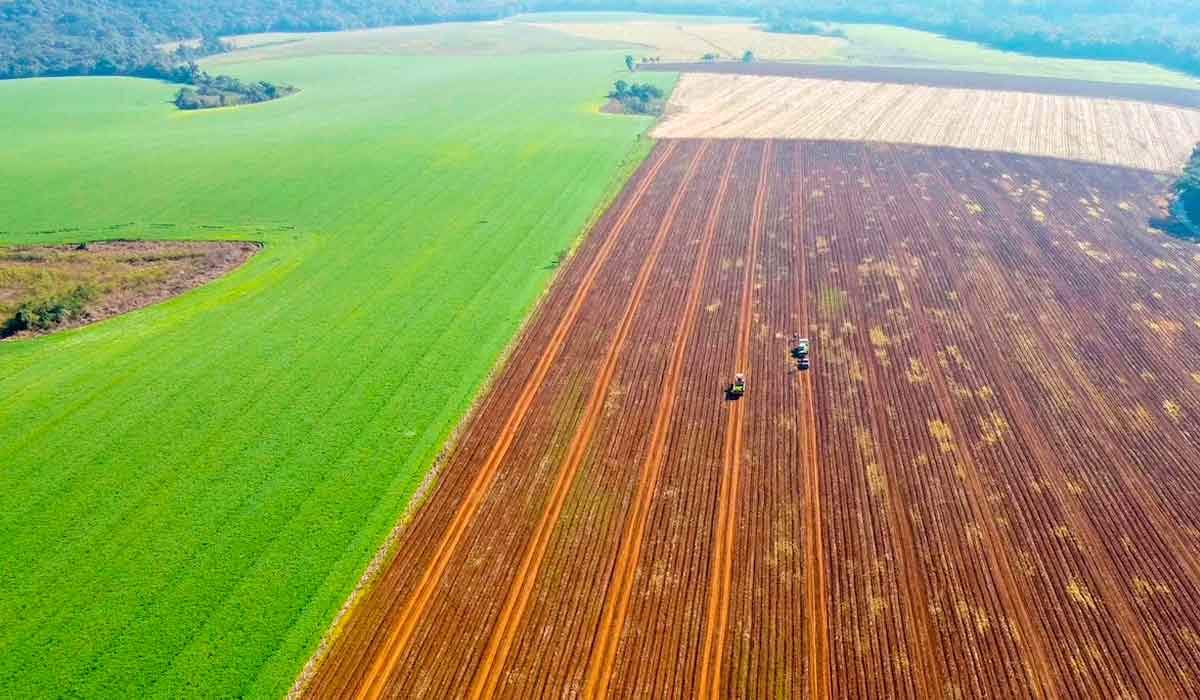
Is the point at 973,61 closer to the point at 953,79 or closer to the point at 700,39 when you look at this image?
the point at 953,79

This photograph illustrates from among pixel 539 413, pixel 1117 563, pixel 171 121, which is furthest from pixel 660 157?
pixel 171 121

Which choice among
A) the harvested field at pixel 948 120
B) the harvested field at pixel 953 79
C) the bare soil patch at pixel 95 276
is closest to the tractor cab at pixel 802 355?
the bare soil patch at pixel 95 276

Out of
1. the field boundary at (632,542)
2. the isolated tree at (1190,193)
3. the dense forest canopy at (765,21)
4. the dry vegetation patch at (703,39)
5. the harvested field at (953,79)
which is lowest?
the field boundary at (632,542)

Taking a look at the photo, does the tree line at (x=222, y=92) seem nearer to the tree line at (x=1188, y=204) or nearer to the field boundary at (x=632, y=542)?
the field boundary at (x=632, y=542)

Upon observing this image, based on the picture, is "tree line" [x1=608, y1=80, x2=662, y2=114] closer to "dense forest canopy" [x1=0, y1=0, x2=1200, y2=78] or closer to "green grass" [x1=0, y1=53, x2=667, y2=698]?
"green grass" [x1=0, y1=53, x2=667, y2=698]

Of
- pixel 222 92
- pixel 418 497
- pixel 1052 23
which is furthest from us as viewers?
pixel 1052 23

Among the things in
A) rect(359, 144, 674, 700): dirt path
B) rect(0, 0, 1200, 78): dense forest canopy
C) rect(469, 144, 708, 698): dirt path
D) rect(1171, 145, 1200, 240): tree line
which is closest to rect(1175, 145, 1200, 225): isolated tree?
rect(1171, 145, 1200, 240): tree line

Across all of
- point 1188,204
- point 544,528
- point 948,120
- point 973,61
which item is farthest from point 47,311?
point 973,61
